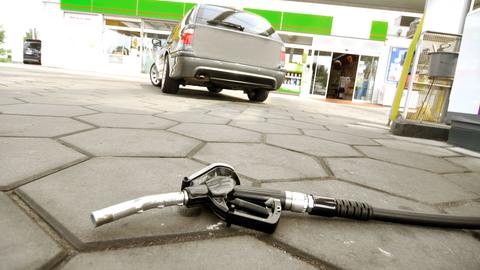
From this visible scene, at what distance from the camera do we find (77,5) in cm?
1402

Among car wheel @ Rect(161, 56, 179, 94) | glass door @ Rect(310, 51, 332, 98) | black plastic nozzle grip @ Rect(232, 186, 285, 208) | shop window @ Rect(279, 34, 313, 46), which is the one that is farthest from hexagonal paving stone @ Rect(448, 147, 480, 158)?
shop window @ Rect(279, 34, 313, 46)

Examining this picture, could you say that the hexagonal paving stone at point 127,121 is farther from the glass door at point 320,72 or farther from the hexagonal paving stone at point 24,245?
the glass door at point 320,72

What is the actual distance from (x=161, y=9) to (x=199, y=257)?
47.5 ft

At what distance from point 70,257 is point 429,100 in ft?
13.1

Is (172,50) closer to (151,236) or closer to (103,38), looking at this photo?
(151,236)

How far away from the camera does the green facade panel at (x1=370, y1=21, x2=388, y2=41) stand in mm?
12360

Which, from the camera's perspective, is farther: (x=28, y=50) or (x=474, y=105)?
(x=28, y=50)

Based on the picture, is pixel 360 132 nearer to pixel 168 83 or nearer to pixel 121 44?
pixel 168 83

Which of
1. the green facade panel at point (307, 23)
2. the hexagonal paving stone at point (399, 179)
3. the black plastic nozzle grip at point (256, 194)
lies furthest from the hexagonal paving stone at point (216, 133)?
the green facade panel at point (307, 23)

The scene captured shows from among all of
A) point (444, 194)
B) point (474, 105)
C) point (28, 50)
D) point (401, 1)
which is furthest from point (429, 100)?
point (28, 50)

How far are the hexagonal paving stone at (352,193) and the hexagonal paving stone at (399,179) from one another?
9 centimetres

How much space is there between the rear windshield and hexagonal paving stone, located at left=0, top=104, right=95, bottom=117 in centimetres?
233

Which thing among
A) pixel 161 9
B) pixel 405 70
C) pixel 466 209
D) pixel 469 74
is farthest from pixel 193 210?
pixel 161 9

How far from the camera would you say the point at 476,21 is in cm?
292
